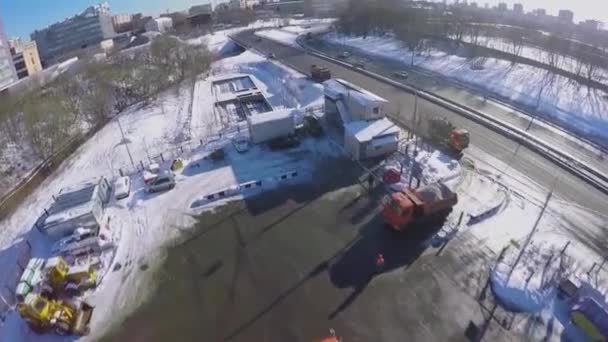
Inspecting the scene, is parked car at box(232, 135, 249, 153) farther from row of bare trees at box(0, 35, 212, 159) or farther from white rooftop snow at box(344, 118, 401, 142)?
row of bare trees at box(0, 35, 212, 159)

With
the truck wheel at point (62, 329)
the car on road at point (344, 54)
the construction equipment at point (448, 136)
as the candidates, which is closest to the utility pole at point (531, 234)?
the construction equipment at point (448, 136)

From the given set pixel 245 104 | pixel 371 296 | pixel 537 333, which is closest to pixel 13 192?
pixel 245 104

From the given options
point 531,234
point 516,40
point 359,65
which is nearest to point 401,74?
point 359,65

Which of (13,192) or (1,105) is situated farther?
(1,105)

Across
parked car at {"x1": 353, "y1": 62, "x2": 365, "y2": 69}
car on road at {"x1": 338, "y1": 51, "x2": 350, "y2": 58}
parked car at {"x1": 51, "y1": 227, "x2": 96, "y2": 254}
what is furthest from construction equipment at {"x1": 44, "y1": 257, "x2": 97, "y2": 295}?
car on road at {"x1": 338, "y1": 51, "x2": 350, "y2": 58}

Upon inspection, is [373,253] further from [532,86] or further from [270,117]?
[532,86]

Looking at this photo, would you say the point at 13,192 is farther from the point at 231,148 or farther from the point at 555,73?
the point at 555,73

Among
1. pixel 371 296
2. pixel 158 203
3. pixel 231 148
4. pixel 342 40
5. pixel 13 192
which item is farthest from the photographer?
pixel 342 40
